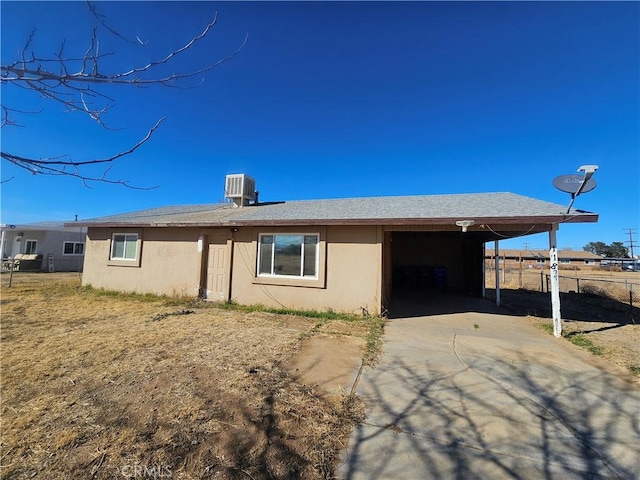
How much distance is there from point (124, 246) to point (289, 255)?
6965 mm

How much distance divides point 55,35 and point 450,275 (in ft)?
51.0

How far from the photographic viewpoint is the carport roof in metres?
6.58

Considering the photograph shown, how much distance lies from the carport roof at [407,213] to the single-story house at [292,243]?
0.02 m

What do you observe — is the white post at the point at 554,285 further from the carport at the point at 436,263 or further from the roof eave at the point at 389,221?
the carport at the point at 436,263

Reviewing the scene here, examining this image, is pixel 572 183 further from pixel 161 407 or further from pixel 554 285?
pixel 161 407

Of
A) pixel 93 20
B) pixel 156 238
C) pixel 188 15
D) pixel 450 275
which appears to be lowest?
pixel 450 275

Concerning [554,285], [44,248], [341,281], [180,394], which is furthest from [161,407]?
[44,248]

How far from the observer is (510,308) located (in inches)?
391

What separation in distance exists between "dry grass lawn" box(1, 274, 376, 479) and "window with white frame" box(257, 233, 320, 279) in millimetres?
2372

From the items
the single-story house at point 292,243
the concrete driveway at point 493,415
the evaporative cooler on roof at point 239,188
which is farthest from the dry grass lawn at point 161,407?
the evaporative cooler on roof at point 239,188

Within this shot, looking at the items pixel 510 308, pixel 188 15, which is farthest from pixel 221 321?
pixel 510 308

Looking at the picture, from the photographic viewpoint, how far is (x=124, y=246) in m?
10.9

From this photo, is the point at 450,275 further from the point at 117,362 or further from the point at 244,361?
the point at 117,362

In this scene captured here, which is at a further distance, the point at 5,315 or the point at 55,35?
the point at 5,315
